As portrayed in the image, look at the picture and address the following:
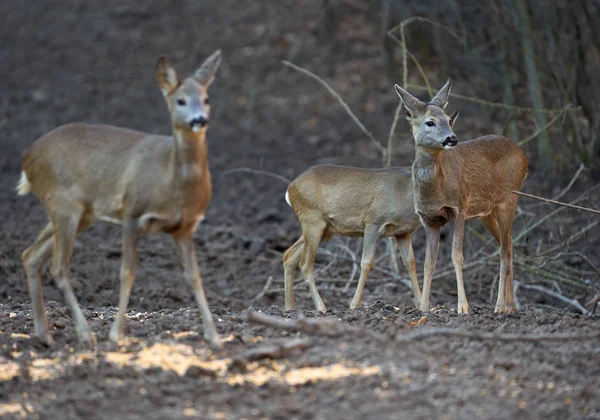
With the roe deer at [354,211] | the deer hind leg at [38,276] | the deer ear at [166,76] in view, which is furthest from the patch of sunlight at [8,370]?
the roe deer at [354,211]

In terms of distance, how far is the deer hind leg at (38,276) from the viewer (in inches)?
274

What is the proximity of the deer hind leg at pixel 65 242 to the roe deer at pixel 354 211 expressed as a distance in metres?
3.09

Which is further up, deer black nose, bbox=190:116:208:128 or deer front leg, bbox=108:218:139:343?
deer black nose, bbox=190:116:208:128

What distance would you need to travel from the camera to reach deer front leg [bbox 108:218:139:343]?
6.68 m

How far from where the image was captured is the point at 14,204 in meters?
14.4

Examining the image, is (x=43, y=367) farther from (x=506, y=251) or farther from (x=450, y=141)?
(x=506, y=251)

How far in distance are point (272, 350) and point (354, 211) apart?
3538 millimetres

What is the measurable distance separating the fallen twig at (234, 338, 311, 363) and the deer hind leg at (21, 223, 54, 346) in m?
1.49

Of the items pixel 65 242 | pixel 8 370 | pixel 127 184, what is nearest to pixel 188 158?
pixel 127 184

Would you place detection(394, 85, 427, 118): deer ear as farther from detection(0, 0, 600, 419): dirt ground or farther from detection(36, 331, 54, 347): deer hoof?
detection(36, 331, 54, 347): deer hoof

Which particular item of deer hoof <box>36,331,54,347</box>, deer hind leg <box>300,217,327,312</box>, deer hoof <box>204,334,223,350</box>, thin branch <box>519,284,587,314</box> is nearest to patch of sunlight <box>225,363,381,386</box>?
deer hoof <box>204,334,223,350</box>

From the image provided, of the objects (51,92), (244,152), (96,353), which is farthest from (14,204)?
(96,353)

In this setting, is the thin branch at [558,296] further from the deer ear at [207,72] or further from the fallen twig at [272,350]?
the deer ear at [207,72]

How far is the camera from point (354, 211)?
9656 mm
